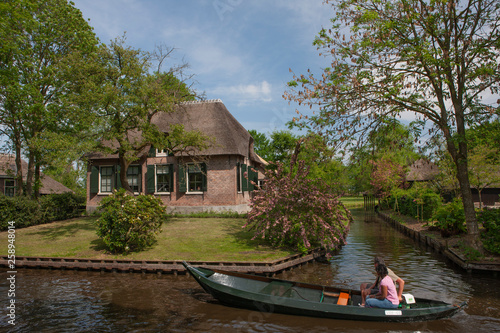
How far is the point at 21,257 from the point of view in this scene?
1366cm

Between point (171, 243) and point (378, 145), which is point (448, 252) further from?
point (171, 243)

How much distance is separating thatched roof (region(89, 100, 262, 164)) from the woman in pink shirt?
1549 cm

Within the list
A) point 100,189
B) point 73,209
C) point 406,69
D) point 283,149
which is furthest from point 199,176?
point 283,149

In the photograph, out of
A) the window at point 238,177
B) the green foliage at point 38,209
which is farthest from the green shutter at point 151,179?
the window at point 238,177

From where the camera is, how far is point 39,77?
800 inches

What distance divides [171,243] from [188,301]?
5.89m

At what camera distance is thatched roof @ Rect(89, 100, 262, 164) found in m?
22.7

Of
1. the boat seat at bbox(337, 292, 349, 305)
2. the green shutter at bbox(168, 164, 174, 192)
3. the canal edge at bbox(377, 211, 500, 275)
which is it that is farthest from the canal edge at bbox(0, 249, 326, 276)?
the green shutter at bbox(168, 164, 174, 192)

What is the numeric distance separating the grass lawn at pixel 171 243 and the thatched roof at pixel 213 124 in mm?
5378

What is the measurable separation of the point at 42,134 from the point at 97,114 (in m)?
4.31

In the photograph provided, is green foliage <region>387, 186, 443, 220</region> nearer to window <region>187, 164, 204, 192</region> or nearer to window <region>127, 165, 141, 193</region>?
window <region>187, 164, 204, 192</region>

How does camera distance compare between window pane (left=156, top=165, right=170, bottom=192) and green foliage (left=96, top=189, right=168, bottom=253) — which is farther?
window pane (left=156, top=165, right=170, bottom=192)

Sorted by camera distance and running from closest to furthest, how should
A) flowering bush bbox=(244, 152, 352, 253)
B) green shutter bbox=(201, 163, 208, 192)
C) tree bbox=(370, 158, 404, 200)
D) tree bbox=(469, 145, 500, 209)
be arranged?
flowering bush bbox=(244, 152, 352, 253), tree bbox=(469, 145, 500, 209), green shutter bbox=(201, 163, 208, 192), tree bbox=(370, 158, 404, 200)

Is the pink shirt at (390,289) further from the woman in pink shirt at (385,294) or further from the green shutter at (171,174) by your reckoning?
the green shutter at (171,174)
